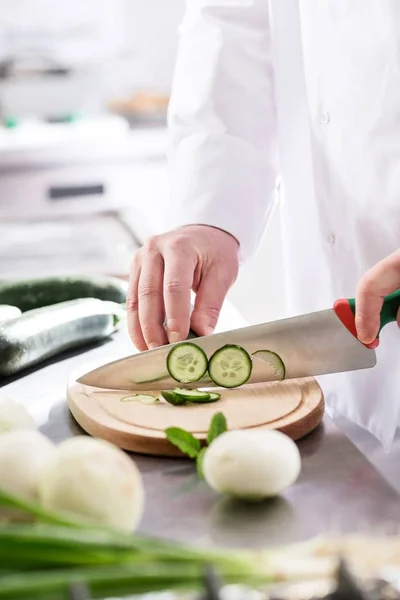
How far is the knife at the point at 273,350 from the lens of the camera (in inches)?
44.0

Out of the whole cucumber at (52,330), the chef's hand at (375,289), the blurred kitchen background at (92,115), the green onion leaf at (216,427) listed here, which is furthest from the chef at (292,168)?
the blurred kitchen background at (92,115)

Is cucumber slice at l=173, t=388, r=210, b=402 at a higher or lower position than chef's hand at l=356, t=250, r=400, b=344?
lower

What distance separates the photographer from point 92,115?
3.92m

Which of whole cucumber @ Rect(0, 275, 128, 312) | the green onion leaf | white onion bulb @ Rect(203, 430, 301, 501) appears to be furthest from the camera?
whole cucumber @ Rect(0, 275, 128, 312)

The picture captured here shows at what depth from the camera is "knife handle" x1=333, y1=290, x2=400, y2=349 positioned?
104 cm

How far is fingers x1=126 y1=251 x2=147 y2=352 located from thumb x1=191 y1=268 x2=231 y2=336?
80 mm

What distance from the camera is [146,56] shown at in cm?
401

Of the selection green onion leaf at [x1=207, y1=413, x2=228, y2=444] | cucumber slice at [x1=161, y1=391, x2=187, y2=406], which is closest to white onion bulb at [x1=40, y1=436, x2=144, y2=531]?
green onion leaf at [x1=207, y1=413, x2=228, y2=444]

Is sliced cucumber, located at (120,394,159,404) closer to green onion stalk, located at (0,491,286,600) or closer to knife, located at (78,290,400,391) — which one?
knife, located at (78,290,400,391)

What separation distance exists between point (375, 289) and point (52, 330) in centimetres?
51

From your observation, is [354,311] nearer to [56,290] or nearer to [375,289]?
[375,289]

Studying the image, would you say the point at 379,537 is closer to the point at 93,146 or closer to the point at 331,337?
the point at 331,337

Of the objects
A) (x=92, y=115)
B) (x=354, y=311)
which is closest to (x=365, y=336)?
(x=354, y=311)

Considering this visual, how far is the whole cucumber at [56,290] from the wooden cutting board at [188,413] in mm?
328
